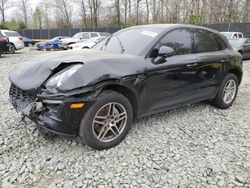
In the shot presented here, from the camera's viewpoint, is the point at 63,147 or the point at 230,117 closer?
the point at 63,147

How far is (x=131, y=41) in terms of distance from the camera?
11.0ft

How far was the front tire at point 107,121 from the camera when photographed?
2.49 metres

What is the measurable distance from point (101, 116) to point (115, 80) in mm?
469

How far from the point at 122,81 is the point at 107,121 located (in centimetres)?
53

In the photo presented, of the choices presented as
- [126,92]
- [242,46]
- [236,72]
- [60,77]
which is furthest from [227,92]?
[242,46]

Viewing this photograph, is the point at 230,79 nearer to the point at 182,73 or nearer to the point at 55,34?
the point at 182,73

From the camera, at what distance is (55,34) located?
3281cm

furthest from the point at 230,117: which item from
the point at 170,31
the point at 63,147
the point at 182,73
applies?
the point at 63,147

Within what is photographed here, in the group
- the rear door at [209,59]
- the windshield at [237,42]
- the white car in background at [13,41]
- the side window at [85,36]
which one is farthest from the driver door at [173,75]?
the side window at [85,36]

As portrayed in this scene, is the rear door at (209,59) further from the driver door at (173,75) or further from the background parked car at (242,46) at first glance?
the background parked car at (242,46)

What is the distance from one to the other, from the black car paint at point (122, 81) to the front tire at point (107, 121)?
0.09m

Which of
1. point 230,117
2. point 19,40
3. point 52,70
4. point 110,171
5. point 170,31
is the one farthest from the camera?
point 19,40

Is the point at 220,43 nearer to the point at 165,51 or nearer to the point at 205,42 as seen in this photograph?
the point at 205,42

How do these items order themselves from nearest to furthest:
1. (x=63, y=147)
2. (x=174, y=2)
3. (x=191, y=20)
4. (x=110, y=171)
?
(x=110, y=171) → (x=63, y=147) → (x=191, y=20) → (x=174, y=2)
